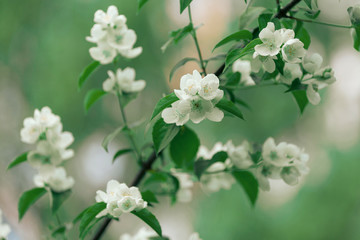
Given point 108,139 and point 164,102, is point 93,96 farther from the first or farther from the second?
point 164,102

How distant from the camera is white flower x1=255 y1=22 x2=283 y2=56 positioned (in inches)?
16.7

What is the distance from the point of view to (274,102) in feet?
10.9

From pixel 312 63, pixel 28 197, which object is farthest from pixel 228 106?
pixel 28 197

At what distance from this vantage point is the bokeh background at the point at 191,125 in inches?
107

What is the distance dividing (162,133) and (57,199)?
0.86 feet

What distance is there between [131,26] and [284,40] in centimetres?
300

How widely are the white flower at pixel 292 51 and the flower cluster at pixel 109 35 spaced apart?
9.5 inches

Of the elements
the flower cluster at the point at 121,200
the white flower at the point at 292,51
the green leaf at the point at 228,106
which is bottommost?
the flower cluster at the point at 121,200

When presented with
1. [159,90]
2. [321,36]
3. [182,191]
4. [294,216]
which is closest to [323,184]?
[294,216]

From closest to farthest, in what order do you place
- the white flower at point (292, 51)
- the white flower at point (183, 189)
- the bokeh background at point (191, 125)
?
the white flower at point (292, 51) → the white flower at point (183, 189) → the bokeh background at point (191, 125)

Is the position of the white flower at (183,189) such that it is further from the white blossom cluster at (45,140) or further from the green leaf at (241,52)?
the green leaf at (241,52)

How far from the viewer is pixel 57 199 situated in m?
0.65

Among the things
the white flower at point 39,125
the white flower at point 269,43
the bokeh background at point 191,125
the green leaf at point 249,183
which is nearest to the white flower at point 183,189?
the green leaf at point 249,183

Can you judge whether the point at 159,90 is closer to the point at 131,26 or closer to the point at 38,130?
the point at 131,26
